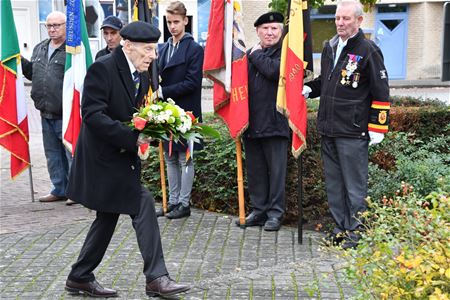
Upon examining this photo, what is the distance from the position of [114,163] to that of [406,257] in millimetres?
2572

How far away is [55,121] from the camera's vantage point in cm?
905

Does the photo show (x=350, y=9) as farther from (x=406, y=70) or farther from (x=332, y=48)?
(x=406, y=70)

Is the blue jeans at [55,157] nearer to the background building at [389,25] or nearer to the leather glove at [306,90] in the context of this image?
the leather glove at [306,90]

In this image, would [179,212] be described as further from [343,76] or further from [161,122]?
[161,122]

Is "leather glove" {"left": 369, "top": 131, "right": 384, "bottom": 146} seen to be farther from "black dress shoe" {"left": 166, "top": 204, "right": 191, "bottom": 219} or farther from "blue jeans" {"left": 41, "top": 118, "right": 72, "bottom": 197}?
"blue jeans" {"left": 41, "top": 118, "right": 72, "bottom": 197}

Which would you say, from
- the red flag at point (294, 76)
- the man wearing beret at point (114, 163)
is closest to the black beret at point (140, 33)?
the man wearing beret at point (114, 163)

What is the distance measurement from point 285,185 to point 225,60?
1437mm

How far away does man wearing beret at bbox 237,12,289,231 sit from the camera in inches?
293

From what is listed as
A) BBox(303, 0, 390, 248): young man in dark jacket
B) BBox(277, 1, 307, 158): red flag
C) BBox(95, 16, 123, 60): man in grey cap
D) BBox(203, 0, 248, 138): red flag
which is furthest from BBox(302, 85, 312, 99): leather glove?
BBox(95, 16, 123, 60): man in grey cap

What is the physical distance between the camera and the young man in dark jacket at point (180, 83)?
25.9ft

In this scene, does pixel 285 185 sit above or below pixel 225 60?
below

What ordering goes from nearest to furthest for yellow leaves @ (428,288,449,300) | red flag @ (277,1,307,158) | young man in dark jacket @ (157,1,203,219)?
yellow leaves @ (428,288,449,300) < red flag @ (277,1,307,158) < young man in dark jacket @ (157,1,203,219)

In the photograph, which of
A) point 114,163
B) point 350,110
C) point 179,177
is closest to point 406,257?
point 114,163

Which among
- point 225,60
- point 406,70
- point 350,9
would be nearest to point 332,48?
point 350,9
